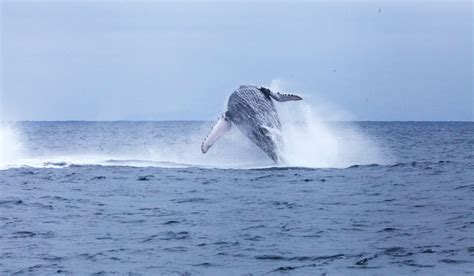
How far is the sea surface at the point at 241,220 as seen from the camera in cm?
870

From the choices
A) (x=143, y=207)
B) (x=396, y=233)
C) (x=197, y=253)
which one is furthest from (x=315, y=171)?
(x=197, y=253)

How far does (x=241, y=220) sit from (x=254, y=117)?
733cm

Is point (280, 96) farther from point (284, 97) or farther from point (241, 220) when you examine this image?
point (241, 220)

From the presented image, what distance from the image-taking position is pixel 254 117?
18.8 meters

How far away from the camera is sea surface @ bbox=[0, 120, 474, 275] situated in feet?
28.5

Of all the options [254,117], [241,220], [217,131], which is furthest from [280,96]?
[241,220]

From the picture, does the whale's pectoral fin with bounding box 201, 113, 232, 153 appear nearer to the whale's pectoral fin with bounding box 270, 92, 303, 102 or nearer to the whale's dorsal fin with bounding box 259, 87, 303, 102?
the whale's dorsal fin with bounding box 259, 87, 303, 102

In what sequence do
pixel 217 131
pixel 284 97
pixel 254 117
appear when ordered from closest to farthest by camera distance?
pixel 254 117, pixel 217 131, pixel 284 97

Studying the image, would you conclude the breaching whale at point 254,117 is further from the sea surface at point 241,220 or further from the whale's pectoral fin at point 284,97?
the sea surface at point 241,220

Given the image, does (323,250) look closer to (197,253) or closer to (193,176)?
(197,253)

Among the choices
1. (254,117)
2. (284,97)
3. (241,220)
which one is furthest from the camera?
(284,97)

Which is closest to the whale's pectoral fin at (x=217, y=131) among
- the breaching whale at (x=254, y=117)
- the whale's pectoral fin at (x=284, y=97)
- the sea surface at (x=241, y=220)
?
the breaching whale at (x=254, y=117)

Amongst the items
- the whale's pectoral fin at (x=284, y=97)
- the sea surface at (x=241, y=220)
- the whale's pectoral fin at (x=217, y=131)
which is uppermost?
the whale's pectoral fin at (x=284, y=97)

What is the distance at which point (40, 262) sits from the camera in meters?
8.92
